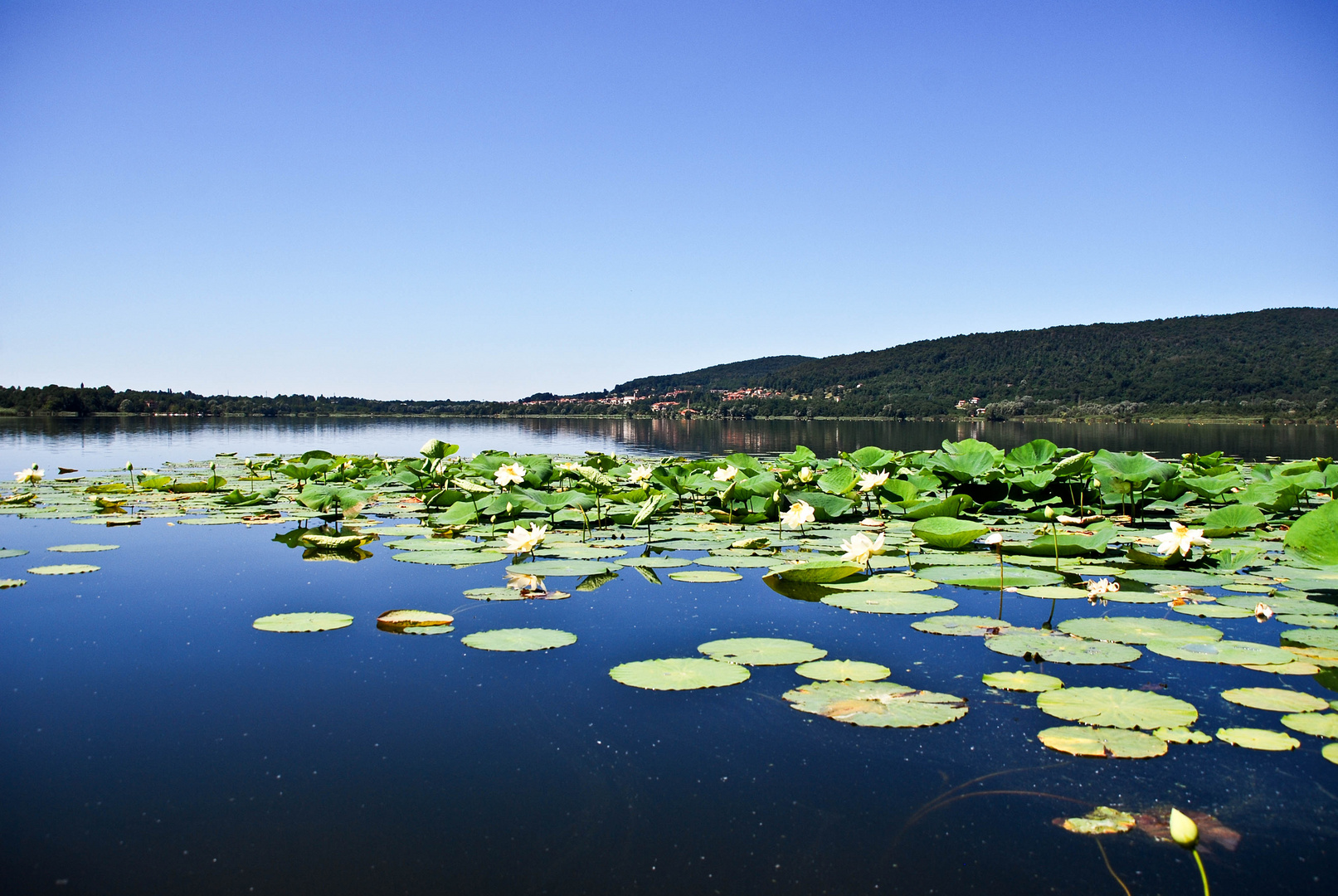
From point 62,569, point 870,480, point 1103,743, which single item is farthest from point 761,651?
point 62,569

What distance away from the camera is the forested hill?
1955 inches

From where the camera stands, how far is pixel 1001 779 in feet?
5.82

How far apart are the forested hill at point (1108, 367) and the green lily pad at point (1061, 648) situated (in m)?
49.3

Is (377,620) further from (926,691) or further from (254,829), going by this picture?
(926,691)

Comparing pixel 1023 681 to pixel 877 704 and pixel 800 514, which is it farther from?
pixel 800 514

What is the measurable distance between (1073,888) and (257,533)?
5.61 m

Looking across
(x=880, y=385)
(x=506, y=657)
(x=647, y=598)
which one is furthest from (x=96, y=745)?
(x=880, y=385)

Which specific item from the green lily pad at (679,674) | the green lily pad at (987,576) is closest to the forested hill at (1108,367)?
the green lily pad at (987,576)

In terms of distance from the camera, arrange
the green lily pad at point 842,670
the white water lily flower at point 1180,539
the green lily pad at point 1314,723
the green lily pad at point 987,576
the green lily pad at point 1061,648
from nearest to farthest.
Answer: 1. the green lily pad at point 1314,723
2. the green lily pad at point 842,670
3. the green lily pad at point 1061,648
4. the green lily pad at point 987,576
5. the white water lily flower at point 1180,539

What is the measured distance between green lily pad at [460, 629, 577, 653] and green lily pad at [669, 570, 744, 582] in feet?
3.63

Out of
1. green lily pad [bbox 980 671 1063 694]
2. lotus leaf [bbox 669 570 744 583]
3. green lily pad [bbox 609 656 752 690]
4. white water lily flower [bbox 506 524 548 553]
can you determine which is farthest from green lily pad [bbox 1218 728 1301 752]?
white water lily flower [bbox 506 524 548 553]

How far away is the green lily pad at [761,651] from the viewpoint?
2578 millimetres

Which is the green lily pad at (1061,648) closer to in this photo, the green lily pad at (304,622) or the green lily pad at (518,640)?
the green lily pad at (518,640)

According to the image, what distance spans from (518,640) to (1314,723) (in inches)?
92.8
